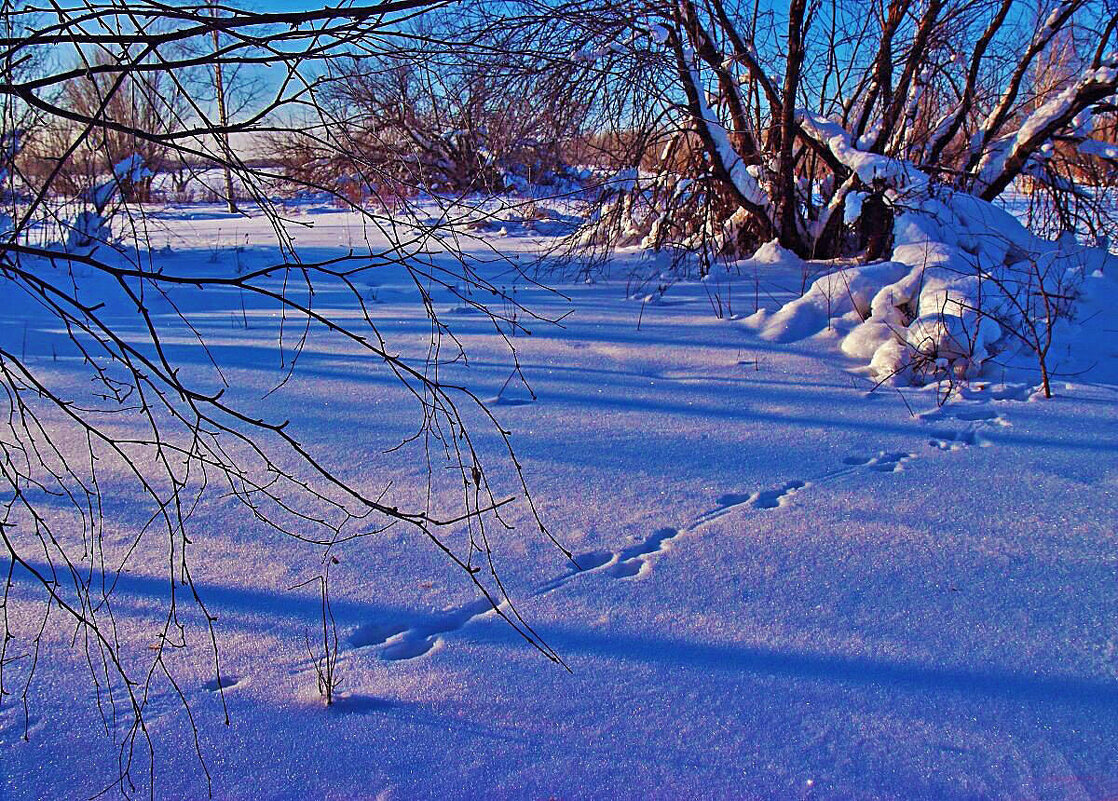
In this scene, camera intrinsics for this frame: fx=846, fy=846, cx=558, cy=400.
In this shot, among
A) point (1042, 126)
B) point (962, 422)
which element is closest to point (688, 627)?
point (962, 422)

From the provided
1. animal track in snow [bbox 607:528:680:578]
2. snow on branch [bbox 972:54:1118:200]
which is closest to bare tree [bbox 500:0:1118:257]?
snow on branch [bbox 972:54:1118:200]

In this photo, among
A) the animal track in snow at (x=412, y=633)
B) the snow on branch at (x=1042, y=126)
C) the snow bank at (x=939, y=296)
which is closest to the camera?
the animal track in snow at (x=412, y=633)

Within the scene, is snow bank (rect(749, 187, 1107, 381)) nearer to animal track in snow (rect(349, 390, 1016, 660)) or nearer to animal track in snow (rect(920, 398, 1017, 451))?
animal track in snow (rect(920, 398, 1017, 451))

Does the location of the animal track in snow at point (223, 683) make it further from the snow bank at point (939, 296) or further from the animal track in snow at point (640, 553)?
the snow bank at point (939, 296)

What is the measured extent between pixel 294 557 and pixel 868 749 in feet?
5.12

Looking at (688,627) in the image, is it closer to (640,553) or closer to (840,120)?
(640,553)

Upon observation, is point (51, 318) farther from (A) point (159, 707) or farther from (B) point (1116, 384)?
(B) point (1116, 384)

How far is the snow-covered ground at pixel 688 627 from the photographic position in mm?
1603

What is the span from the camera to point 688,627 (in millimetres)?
2043

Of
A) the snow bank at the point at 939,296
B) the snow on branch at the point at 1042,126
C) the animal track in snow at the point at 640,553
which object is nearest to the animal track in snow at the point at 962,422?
the snow bank at the point at 939,296

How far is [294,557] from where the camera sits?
239 cm

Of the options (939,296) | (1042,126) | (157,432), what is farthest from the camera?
(1042,126)

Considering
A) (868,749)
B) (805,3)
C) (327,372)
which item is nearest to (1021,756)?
(868,749)

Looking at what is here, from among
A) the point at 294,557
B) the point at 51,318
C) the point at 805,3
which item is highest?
the point at 805,3
